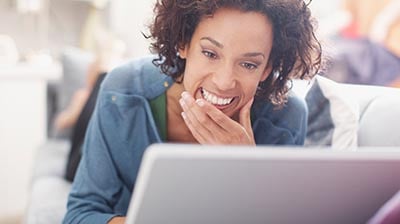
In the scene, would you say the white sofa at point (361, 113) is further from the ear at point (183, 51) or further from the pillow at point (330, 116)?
the ear at point (183, 51)

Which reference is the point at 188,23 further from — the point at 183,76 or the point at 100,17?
the point at 100,17

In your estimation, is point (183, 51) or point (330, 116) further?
point (330, 116)

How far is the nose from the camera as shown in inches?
24.0

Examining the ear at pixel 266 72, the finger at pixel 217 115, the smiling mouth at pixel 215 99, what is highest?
the ear at pixel 266 72

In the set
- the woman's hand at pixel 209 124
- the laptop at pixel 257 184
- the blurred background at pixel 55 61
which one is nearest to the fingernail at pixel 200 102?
the woman's hand at pixel 209 124

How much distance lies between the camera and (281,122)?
73 cm

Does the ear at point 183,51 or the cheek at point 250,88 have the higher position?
the ear at point 183,51

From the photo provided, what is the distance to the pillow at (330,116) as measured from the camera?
0.84 metres

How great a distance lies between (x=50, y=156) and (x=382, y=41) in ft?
4.97

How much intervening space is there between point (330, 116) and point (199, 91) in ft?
1.07

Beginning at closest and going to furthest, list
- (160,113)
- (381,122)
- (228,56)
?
(228,56) → (160,113) → (381,122)

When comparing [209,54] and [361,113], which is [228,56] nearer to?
[209,54]

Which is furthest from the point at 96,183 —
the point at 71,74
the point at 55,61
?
the point at 55,61

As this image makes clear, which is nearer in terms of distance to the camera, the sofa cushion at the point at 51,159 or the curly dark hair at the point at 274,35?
the curly dark hair at the point at 274,35
